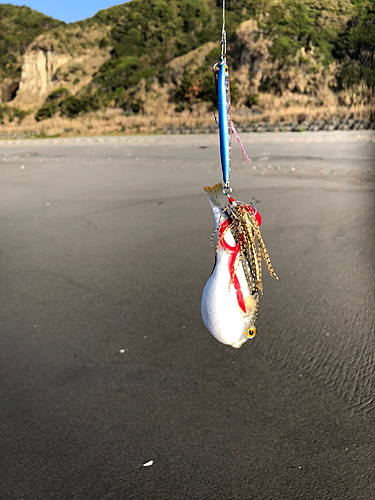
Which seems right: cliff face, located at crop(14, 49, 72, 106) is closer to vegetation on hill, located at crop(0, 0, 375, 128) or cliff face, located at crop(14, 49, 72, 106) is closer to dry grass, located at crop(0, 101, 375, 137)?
vegetation on hill, located at crop(0, 0, 375, 128)

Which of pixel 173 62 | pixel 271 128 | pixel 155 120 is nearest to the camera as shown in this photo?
pixel 271 128

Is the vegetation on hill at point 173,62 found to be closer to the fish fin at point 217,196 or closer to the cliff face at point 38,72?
the cliff face at point 38,72

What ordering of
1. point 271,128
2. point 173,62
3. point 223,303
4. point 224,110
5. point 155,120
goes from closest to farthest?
point 224,110 < point 223,303 < point 271,128 < point 155,120 < point 173,62

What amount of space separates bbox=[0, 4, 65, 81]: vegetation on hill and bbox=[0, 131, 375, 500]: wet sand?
30347 mm

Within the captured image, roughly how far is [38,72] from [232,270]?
3892 centimetres

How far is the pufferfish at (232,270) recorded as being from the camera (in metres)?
1.13

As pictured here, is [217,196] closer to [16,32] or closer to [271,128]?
[271,128]

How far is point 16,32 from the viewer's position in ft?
109

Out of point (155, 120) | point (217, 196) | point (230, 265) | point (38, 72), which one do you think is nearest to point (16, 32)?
point (38, 72)

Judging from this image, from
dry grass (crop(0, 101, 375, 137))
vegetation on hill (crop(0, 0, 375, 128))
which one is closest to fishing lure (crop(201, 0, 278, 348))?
vegetation on hill (crop(0, 0, 375, 128))

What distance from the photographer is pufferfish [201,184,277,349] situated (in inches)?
44.7

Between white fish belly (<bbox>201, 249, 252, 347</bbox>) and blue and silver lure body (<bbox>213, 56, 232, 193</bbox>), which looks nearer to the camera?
blue and silver lure body (<bbox>213, 56, 232, 193</bbox>)

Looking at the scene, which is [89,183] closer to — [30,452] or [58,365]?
[58,365]

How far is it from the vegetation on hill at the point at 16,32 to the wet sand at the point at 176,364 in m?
30.3
